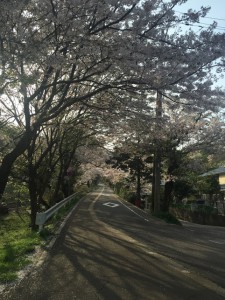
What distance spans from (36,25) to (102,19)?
70.5 inches

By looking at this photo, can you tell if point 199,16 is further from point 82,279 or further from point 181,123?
point 181,123

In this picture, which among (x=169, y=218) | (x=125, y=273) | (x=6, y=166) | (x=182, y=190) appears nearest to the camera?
(x=125, y=273)

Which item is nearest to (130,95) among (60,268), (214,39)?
(214,39)

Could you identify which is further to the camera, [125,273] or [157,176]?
[157,176]

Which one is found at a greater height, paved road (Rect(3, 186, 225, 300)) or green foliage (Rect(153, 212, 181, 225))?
green foliage (Rect(153, 212, 181, 225))

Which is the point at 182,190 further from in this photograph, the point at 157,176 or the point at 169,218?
the point at 169,218

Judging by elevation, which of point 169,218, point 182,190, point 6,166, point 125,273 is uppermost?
point 182,190

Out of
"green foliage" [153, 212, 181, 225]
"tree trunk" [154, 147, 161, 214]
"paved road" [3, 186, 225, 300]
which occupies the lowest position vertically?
"paved road" [3, 186, 225, 300]

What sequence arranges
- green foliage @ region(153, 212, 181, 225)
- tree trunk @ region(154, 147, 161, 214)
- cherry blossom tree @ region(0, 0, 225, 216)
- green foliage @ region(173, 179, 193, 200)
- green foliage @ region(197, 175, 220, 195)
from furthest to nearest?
green foliage @ region(173, 179, 193, 200), green foliage @ region(197, 175, 220, 195), tree trunk @ region(154, 147, 161, 214), green foliage @ region(153, 212, 181, 225), cherry blossom tree @ region(0, 0, 225, 216)

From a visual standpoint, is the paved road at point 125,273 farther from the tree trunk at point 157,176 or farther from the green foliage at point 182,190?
the green foliage at point 182,190

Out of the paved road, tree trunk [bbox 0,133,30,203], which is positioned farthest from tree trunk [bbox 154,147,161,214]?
tree trunk [bbox 0,133,30,203]

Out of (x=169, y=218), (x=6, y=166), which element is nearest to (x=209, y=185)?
(x=169, y=218)

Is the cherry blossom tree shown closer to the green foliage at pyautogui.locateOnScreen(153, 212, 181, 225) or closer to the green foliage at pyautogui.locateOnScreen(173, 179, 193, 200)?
the green foliage at pyautogui.locateOnScreen(153, 212, 181, 225)

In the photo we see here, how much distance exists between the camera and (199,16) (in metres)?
10.6
